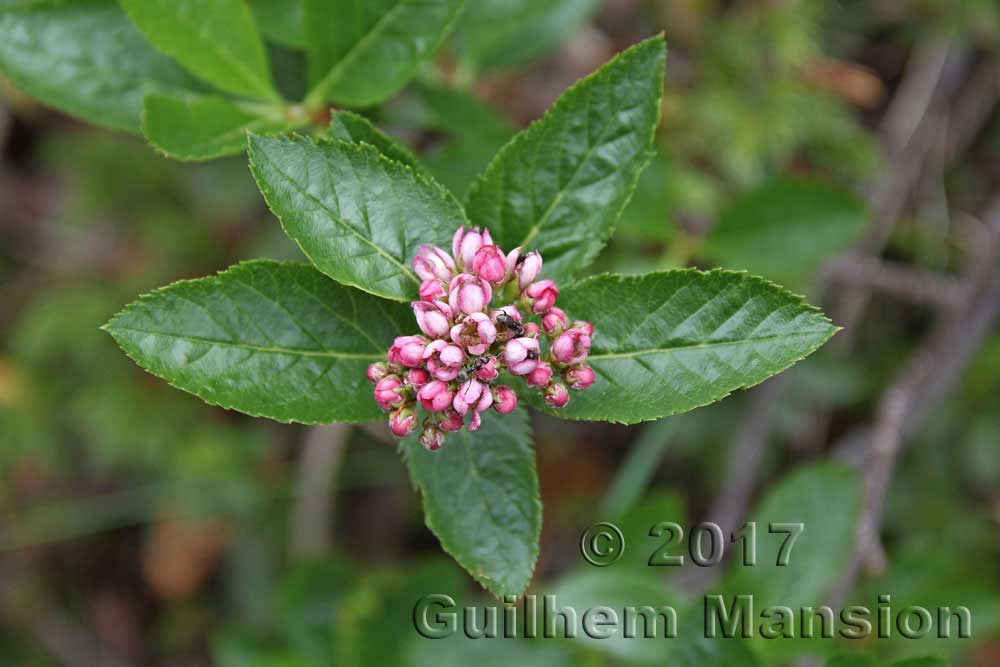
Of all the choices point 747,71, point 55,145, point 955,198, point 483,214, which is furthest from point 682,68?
point 55,145

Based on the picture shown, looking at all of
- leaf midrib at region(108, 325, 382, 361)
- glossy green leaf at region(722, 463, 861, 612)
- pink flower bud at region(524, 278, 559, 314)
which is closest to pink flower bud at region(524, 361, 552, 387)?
pink flower bud at region(524, 278, 559, 314)

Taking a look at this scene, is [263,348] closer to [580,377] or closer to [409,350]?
[409,350]

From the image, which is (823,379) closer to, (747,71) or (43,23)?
(747,71)

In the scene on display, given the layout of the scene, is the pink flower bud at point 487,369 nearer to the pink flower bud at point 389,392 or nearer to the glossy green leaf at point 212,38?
the pink flower bud at point 389,392

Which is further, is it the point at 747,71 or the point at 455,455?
the point at 747,71

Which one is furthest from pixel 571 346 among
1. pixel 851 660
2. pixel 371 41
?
pixel 851 660
